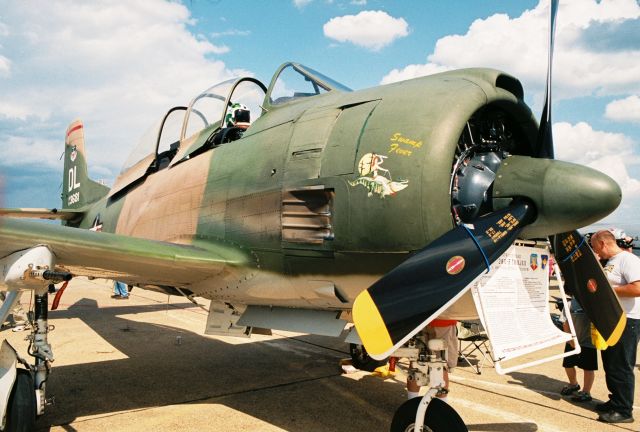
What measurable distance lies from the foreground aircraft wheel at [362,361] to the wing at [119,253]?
251cm

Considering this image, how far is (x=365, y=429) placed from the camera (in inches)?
163

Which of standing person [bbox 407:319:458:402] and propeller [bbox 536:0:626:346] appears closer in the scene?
standing person [bbox 407:319:458:402]

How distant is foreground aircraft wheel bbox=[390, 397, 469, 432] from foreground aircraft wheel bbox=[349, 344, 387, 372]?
9.34 feet

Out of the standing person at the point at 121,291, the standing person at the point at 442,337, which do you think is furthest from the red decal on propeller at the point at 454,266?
the standing person at the point at 121,291

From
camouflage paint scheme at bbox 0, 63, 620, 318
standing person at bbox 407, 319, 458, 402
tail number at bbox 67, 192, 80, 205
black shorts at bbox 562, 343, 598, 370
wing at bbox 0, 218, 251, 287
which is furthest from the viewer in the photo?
tail number at bbox 67, 192, 80, 205

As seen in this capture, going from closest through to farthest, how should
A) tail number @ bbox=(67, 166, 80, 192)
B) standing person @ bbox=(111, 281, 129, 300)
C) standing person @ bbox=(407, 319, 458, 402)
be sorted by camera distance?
standing person @ bbox=(407, 319, 458, 402) → tail number @ bbox=(67, 166, 80, 192) → standing person @ bbox=(111, 281, 129, 300)

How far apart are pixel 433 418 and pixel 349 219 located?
4.23 feet

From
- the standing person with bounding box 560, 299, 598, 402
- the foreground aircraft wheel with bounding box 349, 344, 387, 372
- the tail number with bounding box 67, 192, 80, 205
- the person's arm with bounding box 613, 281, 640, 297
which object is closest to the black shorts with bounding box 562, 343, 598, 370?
the standing person with bounding box 560, 299, 598, 402

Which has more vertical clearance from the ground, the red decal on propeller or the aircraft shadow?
the red decal on propeller

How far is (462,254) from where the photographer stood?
2580 millimetres

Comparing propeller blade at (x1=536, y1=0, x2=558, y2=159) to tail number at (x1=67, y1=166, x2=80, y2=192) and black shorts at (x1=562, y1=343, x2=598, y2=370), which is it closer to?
black shorts at (x1=562, y1=343, x2=598, y2=370)

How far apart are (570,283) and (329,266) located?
74.4 inches

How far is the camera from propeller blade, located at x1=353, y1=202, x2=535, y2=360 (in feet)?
8.31

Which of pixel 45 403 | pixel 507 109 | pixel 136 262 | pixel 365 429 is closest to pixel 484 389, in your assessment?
pixel 365 429
